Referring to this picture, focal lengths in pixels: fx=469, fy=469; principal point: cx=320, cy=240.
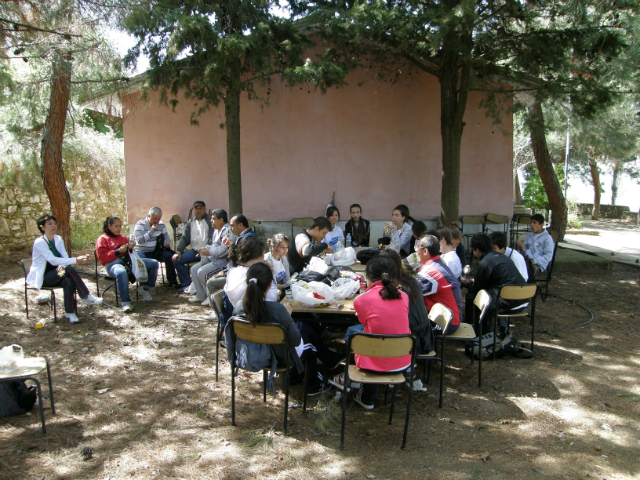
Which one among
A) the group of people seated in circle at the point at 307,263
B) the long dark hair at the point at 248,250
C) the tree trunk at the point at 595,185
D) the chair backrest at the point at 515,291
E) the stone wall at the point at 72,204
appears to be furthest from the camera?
the tree trunk at the point at 595,185

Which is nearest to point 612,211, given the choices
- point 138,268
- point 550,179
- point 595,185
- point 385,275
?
point 595,185

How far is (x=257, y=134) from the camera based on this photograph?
379 inches

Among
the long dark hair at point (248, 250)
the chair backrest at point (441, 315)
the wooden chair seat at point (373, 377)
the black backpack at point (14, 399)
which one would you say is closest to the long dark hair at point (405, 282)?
the chair backrest at point (441, 315)

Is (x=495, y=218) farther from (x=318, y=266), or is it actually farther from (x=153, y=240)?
(x=153, y=240)

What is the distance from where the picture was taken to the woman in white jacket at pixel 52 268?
18.6 feet

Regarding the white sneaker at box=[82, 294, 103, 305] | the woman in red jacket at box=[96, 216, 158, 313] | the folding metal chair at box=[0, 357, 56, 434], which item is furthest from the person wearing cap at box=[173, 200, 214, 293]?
the folding metal chair at box=[0, 357, 56, 434]

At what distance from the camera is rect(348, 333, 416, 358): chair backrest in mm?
3127

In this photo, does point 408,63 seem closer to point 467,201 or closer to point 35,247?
point 467,201

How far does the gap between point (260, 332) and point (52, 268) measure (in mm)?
3838

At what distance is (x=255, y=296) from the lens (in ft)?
10.7

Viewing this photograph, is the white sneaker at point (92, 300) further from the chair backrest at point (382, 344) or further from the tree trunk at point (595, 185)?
the tree trunk at point (595, 185)

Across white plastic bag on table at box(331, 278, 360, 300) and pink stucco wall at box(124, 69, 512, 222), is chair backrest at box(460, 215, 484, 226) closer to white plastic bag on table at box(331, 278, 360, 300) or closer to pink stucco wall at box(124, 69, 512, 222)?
pink stucco wall at box(124, 69, 512, 222)

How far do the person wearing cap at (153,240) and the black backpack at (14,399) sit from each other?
388cm

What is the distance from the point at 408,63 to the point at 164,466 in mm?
8606
